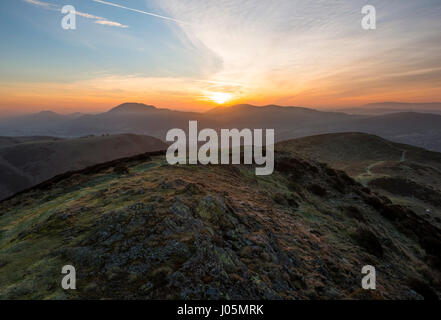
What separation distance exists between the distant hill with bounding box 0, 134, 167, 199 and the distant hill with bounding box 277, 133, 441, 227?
379ft

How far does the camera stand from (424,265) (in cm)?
1609

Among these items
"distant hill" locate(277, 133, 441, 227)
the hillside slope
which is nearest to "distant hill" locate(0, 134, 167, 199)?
"distant hill" locate(277, 133, 441, 227)

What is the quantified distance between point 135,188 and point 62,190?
11.0 meters

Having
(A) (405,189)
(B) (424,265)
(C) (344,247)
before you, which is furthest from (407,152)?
(C) (344,247)

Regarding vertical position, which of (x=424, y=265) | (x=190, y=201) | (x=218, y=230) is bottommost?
(x=424, y=265)

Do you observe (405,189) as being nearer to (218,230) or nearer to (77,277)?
(218,230)

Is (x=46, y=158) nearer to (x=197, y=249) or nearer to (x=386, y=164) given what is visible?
(x=197, y=249)

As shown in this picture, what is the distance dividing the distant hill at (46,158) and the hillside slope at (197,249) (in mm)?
117522

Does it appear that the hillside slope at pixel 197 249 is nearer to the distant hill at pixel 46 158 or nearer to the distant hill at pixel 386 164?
the distant hill at pixel 386 164

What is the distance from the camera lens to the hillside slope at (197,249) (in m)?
7.38

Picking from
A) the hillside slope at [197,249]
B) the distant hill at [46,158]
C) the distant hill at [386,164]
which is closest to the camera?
the hillside slope at [197,249]

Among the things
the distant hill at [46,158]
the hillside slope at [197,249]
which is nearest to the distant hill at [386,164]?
the hillside slope at [197,249]

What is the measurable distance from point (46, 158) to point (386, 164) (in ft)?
534

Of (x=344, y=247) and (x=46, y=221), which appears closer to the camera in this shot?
(x=46, y=221)
